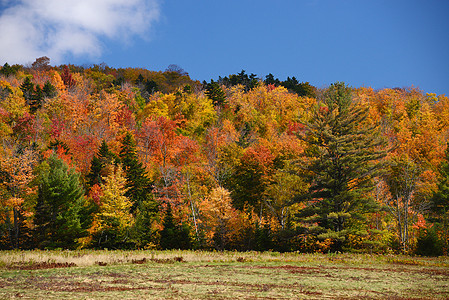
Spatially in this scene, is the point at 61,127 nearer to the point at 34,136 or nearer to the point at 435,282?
the point at 34,136

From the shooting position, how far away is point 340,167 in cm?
4159

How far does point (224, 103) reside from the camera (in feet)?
347

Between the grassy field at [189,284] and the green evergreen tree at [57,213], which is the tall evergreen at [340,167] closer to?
the grassy field at [189,284]

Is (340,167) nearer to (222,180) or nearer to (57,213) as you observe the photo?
(222,180)

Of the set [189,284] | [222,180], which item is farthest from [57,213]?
[189,284]

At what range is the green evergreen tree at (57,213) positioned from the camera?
44.5 meters

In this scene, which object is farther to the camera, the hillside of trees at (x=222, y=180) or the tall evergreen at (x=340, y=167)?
the hillside of trees at (x=222, y=180)

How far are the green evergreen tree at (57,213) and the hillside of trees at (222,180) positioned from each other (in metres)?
0.17

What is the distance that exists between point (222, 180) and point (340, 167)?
2146cm

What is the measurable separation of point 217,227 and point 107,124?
45.9 meters

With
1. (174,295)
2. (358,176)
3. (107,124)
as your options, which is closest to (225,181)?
(358,176)

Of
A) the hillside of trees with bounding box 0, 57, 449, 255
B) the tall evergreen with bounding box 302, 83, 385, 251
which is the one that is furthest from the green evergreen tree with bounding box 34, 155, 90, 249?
the tall evergreen with bounding box 302, 83, 385, 251

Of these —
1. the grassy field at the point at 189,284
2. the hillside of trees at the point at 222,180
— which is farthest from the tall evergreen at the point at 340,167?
the grassy field at the point at 189,284

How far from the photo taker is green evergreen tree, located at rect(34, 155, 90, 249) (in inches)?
1751
